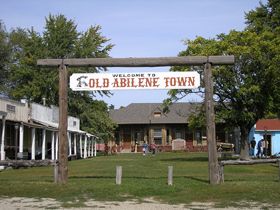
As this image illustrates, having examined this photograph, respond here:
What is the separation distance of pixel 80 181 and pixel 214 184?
175 inches

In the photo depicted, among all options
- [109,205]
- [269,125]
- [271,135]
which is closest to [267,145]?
[271,135]

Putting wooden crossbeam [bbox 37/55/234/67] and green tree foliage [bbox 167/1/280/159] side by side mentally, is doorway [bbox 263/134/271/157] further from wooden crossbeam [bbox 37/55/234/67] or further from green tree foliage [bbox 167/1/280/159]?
wooden crossbeam [bbox 37/55/234/67]

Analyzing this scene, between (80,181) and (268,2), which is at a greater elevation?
(268,2)

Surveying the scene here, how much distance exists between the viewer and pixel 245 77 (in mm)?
32719

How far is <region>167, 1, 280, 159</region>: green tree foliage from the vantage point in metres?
32.0

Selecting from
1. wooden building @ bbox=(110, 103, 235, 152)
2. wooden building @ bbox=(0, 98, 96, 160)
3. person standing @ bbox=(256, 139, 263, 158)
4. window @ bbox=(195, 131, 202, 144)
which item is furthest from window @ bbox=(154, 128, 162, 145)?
person standing @ bbox=(256, 139, 263, 158)

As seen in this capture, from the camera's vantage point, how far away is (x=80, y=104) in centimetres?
6053

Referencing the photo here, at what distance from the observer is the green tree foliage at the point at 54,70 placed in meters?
59.9

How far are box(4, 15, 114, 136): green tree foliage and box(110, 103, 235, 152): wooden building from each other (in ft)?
39.7

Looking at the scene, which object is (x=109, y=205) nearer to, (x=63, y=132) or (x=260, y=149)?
(x=63, y=132)

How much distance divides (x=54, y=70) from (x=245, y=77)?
102ft

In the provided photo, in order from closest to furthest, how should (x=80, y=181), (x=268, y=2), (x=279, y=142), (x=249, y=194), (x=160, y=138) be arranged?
1. (x=249, y=194)
2. (x=80, y=181)
3. (x=279, y=142)
4. (x=268, y=2)
5. (x=160, y=138)

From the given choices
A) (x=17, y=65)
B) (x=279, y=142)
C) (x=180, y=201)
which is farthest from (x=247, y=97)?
(x=17, y=65)

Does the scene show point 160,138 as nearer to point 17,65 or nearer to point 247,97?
point 17,65
